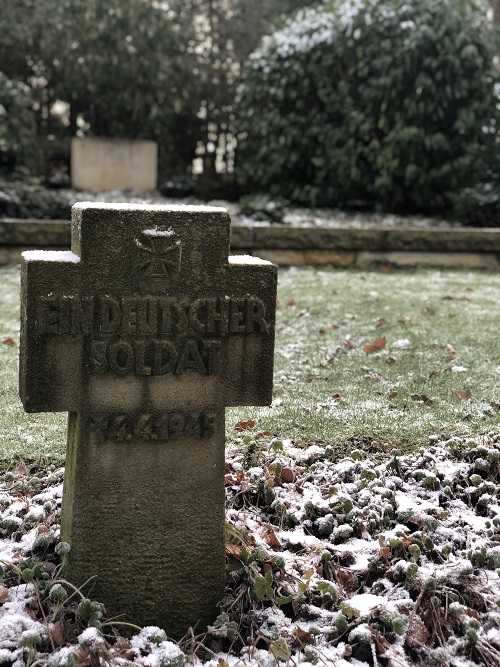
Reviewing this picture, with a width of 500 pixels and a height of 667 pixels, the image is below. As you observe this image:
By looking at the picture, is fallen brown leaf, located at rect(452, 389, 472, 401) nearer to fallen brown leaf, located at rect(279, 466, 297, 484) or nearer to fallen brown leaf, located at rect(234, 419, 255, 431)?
fallen brown leaf, located at rect(234, 419, 255, 431)

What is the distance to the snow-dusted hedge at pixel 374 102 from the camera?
9.88m

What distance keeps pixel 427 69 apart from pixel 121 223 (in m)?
8.82

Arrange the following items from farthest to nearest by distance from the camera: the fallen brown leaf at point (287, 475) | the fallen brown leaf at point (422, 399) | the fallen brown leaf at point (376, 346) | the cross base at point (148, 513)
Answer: the fallen brown leaf at point (376, 346), the fallen brown leaf at point (422, 399), the fallen brown leaf at point (287, 475), the cross base at point (148, 513)

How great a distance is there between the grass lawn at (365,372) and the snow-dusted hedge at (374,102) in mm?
3853

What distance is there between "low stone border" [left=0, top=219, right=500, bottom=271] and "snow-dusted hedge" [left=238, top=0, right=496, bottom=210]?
6.72 feet

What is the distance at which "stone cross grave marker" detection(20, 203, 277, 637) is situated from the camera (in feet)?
6.84

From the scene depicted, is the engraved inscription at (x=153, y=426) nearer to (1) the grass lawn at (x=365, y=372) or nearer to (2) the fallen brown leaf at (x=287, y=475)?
(2) the fallen brown leaf at (x=287, y=475)

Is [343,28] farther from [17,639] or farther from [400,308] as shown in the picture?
[17,639]

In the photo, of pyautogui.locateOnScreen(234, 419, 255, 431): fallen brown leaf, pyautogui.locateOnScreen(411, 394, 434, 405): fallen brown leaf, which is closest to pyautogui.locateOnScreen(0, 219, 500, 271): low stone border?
pyautogui.locateOnScreen(411, 394, 434, 405): fallen brown leaf

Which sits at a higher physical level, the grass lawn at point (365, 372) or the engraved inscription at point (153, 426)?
the engraved inscription at point (153, 426)

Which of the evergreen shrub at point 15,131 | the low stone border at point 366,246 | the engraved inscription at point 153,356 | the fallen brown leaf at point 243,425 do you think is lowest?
the fallen brown leaf at point 243,425

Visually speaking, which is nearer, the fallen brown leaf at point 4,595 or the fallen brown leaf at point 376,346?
the fallen brown leaf at point 4,595

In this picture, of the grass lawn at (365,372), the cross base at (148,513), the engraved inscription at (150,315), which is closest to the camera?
the engraved inscription at (150,315)

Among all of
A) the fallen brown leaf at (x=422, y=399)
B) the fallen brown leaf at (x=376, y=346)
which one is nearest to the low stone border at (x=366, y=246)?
the fallen brown leaf at (x=376, y=346)
